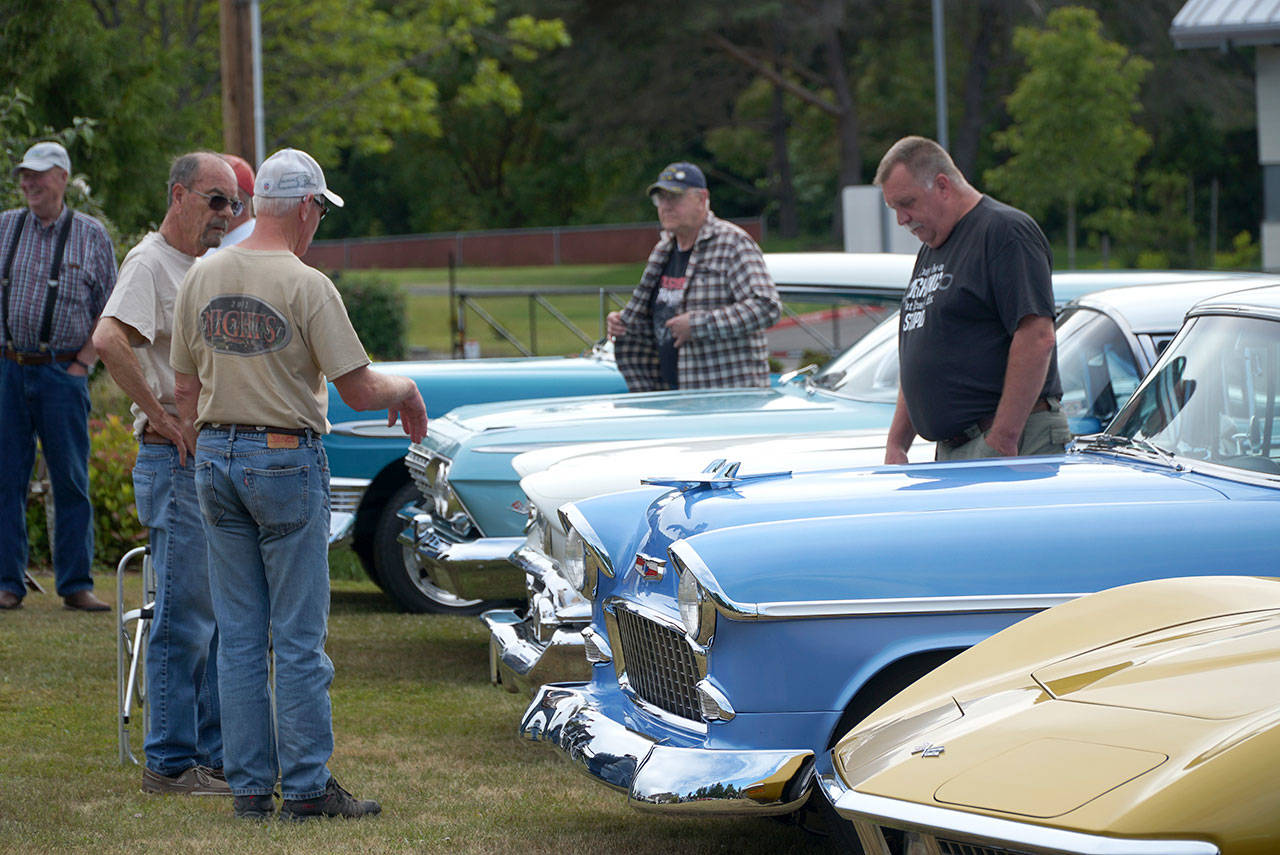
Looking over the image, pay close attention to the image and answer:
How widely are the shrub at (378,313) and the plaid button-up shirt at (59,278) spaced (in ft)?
60.4

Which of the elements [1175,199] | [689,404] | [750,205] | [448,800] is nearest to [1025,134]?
[1175,199]

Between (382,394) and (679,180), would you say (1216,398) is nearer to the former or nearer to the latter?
(382,394)

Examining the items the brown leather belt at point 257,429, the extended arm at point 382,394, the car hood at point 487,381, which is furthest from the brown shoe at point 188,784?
the car hood at point 487,381

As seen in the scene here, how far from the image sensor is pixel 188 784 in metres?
4.81

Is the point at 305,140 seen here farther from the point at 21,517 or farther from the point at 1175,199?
the point at 1175,199

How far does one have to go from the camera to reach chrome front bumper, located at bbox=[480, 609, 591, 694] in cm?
458

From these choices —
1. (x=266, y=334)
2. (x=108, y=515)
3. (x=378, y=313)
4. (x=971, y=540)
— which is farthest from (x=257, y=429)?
(x=378, y=313)

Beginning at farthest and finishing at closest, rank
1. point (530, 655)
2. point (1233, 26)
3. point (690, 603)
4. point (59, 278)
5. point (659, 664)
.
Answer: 1. point (1233, 26)
2. point (59, 278)
3. point (530, 655)
4. point (659, 664)
5. point (690, 603)

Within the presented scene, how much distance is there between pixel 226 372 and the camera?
13.9 feet

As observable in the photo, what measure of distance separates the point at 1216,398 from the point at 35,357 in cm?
549

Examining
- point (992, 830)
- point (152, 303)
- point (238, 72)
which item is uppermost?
point (238, 72)

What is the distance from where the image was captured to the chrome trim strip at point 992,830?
2238mm

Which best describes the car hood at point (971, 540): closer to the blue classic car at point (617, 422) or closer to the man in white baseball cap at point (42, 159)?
the blue classic car at point (617, 422)

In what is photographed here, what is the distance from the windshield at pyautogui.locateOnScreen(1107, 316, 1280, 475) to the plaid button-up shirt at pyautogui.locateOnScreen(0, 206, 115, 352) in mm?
4950
